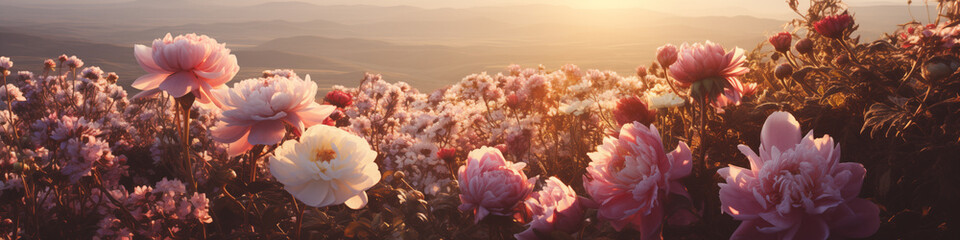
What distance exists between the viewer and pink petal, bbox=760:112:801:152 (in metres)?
0.88

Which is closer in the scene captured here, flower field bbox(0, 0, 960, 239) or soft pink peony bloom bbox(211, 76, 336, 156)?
flower field bbox(0, 0, 960, 239)

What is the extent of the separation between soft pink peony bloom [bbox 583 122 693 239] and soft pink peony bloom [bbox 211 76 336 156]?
2.00 ft

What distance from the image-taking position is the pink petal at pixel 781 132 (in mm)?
884

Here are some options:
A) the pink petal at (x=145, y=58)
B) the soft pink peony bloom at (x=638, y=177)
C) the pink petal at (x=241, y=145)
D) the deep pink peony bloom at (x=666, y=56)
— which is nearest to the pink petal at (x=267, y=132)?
the pink petal at (x=241, y=145)

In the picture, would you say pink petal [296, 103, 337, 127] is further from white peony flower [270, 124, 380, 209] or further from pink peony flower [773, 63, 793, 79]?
pink peony flower [773, 63, 793, 79]

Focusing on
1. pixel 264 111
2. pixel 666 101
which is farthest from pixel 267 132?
pixel 666 101

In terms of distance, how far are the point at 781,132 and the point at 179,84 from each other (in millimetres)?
1311

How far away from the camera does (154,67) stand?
52.0 inches

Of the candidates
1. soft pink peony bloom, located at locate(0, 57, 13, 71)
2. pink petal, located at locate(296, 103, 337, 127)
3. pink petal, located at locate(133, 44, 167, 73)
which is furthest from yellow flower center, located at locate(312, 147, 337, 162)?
soft pink peony bloom, located at locate(0, 57, 13, 71)

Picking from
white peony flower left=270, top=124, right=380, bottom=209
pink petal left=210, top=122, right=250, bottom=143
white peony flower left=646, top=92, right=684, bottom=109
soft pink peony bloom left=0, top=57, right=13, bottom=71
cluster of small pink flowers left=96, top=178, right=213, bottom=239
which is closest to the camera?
white peony flower left=270, top=124, right=380, bottom=209

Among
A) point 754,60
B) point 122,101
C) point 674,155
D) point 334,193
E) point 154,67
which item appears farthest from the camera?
point 122,101

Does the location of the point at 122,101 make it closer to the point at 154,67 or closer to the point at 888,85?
the point at 154,67

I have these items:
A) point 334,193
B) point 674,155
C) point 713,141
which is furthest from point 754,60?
point 334,193

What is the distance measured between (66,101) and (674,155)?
180 inches
